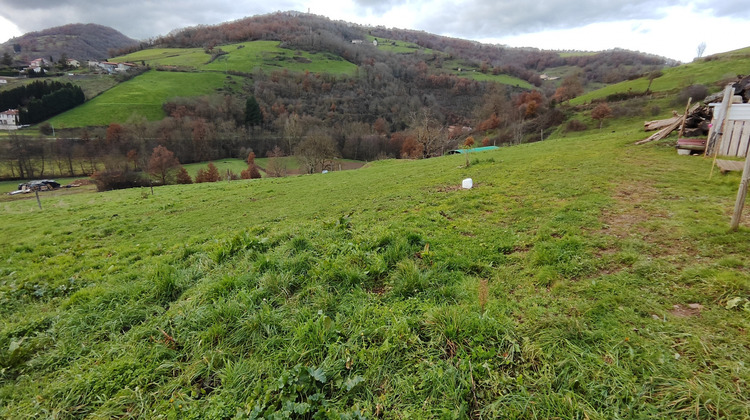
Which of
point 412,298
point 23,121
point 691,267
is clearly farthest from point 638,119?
point 23,121

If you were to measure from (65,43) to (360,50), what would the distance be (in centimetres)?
14168

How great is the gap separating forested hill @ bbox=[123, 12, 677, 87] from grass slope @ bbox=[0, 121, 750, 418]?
401ft

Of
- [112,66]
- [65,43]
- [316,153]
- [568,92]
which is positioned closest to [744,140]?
[316,153]

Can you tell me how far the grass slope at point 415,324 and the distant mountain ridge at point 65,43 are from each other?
178m

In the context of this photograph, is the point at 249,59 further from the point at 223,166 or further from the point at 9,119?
the point at 223,166

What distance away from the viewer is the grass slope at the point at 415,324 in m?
2.48

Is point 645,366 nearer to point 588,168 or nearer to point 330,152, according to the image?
point 588,168

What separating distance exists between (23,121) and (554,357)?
11078 centimetres

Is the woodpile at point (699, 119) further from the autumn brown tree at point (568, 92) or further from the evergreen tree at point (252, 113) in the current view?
the evergreen tree at point (252, 113)

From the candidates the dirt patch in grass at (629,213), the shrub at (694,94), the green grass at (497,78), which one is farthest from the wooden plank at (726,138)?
the green grass at (497,78)

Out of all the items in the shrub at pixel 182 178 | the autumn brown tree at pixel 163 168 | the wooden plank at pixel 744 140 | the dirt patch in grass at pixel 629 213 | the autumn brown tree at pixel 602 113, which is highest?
the autumn brown tree at pixel 602 113

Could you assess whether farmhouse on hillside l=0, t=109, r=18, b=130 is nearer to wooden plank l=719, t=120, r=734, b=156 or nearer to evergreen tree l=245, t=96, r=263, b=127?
evergreen tree l=245, t=96, r=263, b=127

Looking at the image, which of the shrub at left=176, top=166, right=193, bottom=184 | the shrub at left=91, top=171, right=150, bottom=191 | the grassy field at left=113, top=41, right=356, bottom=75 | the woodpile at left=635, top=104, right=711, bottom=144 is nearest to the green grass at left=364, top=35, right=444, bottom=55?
the grassy field at left=113, top=41, right=356, bottom=75

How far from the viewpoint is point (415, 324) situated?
3285mm
